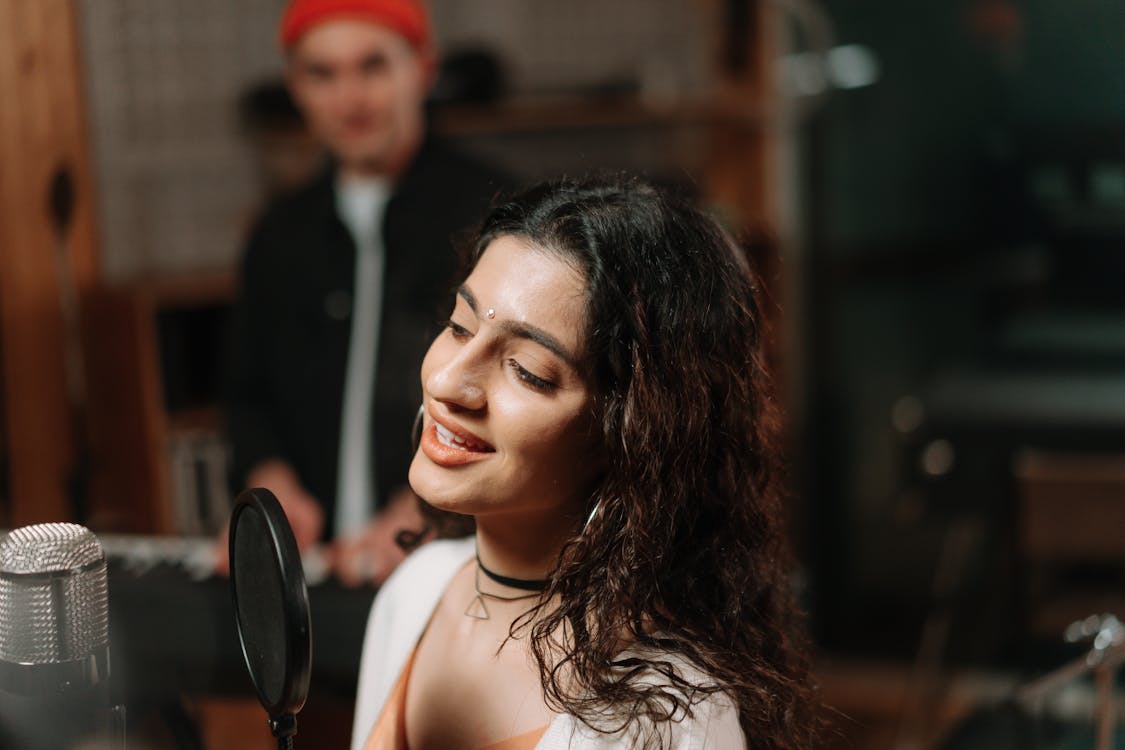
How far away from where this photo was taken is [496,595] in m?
1.13

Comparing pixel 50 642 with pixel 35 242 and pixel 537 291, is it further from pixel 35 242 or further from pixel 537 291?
pixel 35 242

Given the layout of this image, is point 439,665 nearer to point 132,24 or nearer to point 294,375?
point 294,375

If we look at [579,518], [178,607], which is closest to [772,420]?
[579,518]

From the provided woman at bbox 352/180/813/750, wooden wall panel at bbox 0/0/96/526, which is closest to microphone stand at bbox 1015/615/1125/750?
woman at bbox 352/180/813/750

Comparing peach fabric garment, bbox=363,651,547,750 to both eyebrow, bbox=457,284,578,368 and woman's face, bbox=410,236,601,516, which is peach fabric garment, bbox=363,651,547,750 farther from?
eyebrow, bbox=457,284,578,368

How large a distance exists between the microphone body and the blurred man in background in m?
1.05

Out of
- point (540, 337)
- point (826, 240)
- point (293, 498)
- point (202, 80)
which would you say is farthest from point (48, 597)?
point (826, 240)

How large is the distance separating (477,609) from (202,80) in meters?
2.26

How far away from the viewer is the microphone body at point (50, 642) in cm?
91

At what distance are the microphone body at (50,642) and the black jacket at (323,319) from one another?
3.71 ft

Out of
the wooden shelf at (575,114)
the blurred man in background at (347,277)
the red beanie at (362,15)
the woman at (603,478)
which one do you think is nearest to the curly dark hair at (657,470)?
the woman at (603,478)

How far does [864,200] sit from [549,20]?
1112mm

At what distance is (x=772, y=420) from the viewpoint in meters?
1.17

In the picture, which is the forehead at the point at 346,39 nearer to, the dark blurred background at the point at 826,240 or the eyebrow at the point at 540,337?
the dark blurred background at the point at 826,240
